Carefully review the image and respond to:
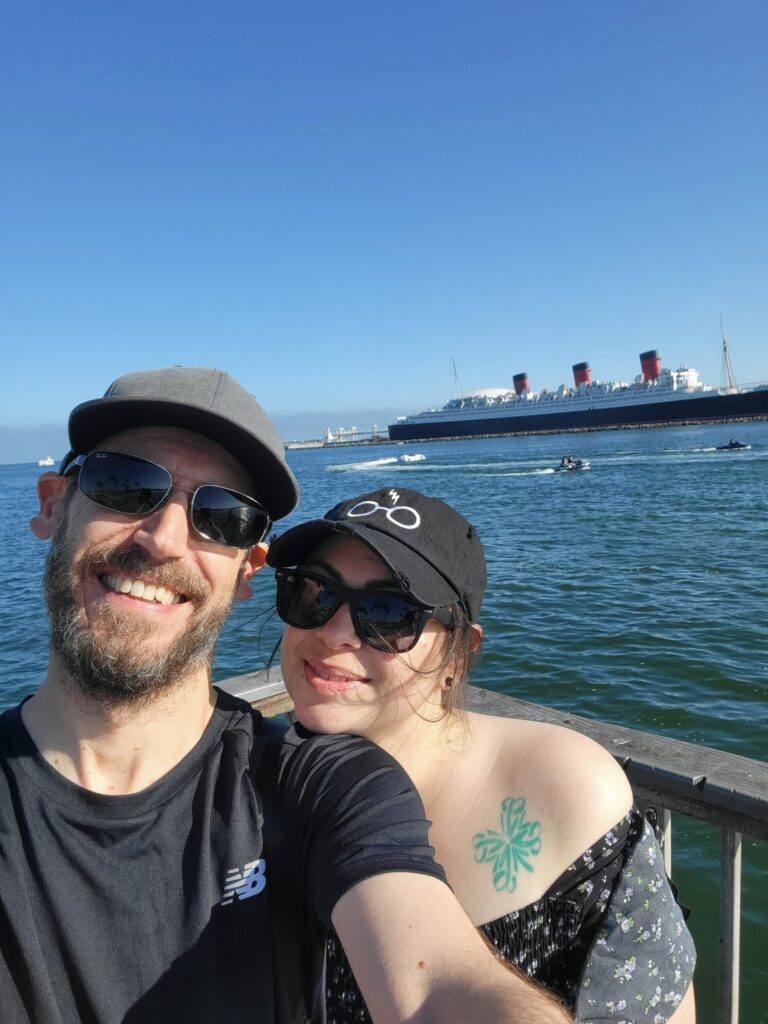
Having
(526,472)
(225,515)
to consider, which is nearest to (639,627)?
(225,515)

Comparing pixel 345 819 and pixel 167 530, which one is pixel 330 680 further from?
pixel 167 530

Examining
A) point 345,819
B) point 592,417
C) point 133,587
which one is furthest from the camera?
point 592,417

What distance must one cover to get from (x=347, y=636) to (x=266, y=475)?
0.46 meters

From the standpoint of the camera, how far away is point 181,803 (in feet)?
4.69

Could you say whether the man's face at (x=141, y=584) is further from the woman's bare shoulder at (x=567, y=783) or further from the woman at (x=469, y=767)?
the woman's bare shoulder at (x=567, y=783)

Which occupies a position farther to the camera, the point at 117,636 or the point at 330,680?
the point at 330,680

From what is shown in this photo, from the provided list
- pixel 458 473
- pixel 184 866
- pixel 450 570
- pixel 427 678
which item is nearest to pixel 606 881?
pixel 427 678

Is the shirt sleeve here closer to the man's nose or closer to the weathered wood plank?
the man's nose

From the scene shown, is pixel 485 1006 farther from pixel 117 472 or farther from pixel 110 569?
pixel 117 472

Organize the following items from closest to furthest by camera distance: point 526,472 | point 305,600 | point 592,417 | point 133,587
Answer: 1. point 133,587
2. point 305,600
3. point 526,472
4. point 592,417

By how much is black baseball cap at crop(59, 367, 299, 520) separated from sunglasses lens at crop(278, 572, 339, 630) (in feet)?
0.91

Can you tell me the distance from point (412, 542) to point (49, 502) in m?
0.95

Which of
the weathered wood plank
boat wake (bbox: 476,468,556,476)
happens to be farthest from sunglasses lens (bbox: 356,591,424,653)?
boat wake (bbox: 476,468,556,476)

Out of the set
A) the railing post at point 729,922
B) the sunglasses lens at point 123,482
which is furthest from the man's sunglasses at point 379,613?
the railing post at point 729,922
